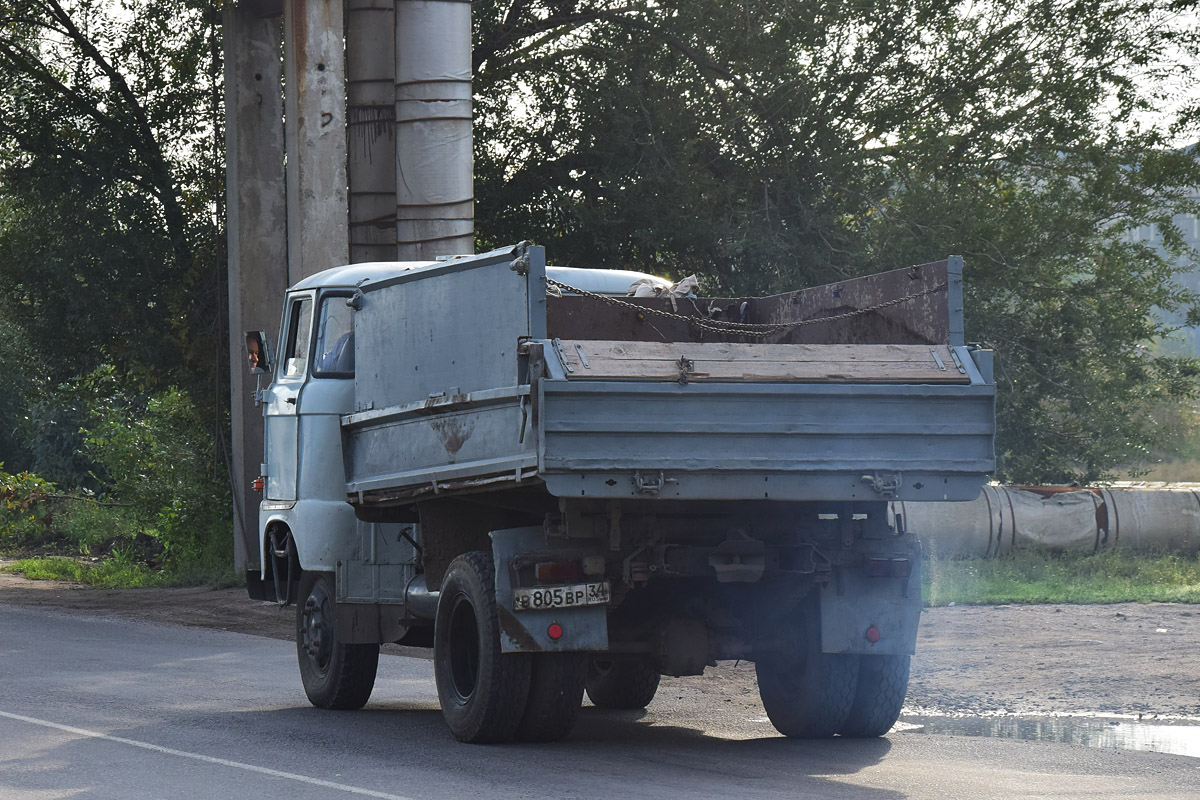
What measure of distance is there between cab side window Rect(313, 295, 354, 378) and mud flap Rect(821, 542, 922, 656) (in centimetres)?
380

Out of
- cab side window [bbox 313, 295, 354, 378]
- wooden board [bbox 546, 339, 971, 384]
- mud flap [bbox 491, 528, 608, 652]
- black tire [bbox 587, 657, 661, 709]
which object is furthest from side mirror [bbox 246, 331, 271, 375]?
wooden board [bbox 546, 339, 971, 384]

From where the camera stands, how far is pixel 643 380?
834cm

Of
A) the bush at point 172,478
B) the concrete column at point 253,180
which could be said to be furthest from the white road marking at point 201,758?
the bush at point 172,478

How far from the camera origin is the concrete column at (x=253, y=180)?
867 inches

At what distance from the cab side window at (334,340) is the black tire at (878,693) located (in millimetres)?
3929

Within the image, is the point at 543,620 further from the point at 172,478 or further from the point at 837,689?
the point at 172,478

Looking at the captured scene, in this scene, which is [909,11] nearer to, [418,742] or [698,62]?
[698,62]

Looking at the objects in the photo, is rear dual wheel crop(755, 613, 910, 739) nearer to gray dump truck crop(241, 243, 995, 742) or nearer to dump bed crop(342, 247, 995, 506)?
gray dump truck crop(241, 243, 995, 742)

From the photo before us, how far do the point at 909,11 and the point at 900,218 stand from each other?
2665 millimetres

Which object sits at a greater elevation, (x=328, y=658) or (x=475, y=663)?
(x=475, y=663)

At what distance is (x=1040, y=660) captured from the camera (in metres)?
13.4

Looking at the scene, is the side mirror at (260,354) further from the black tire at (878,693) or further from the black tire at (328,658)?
the black tire at (878,693)

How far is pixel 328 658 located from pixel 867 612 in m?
4.09

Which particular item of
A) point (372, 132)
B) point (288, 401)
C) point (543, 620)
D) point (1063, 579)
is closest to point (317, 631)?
point (288, 401)
